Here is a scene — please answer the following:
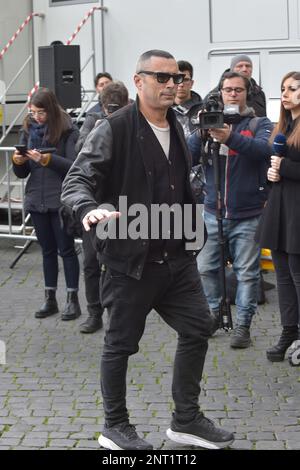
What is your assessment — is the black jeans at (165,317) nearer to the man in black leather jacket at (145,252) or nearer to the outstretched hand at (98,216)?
the man in black leather jacket at (145,252)

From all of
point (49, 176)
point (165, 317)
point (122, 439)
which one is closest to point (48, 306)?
point (49, 176)

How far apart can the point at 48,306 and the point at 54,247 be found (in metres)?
0.50

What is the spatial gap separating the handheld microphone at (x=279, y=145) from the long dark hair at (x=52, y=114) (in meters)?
2.16

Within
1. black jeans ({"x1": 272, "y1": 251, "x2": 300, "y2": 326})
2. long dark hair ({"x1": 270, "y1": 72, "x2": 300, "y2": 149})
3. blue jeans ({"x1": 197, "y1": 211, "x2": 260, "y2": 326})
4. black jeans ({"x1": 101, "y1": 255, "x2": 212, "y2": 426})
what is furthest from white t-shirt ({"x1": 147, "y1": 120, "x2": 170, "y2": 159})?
blue jeans ({"x1": 197, "y1": 211, "x2": 260, "y2": 326})

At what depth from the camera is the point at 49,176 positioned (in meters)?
8.04

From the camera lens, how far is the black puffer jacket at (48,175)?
791 centimetres

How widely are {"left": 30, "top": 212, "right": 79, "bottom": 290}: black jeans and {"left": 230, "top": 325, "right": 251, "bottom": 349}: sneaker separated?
1611 millimetres

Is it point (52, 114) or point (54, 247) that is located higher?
point (52, 114)

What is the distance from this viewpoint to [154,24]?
1102cm

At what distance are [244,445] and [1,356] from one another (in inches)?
94.9

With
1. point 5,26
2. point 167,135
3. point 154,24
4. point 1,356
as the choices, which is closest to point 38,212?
point 1,356

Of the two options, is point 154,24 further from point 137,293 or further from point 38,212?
point 137,293

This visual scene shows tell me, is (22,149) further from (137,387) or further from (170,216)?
(170,216)

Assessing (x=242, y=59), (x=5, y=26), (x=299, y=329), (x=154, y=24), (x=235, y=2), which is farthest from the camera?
(x=5, y=26)
